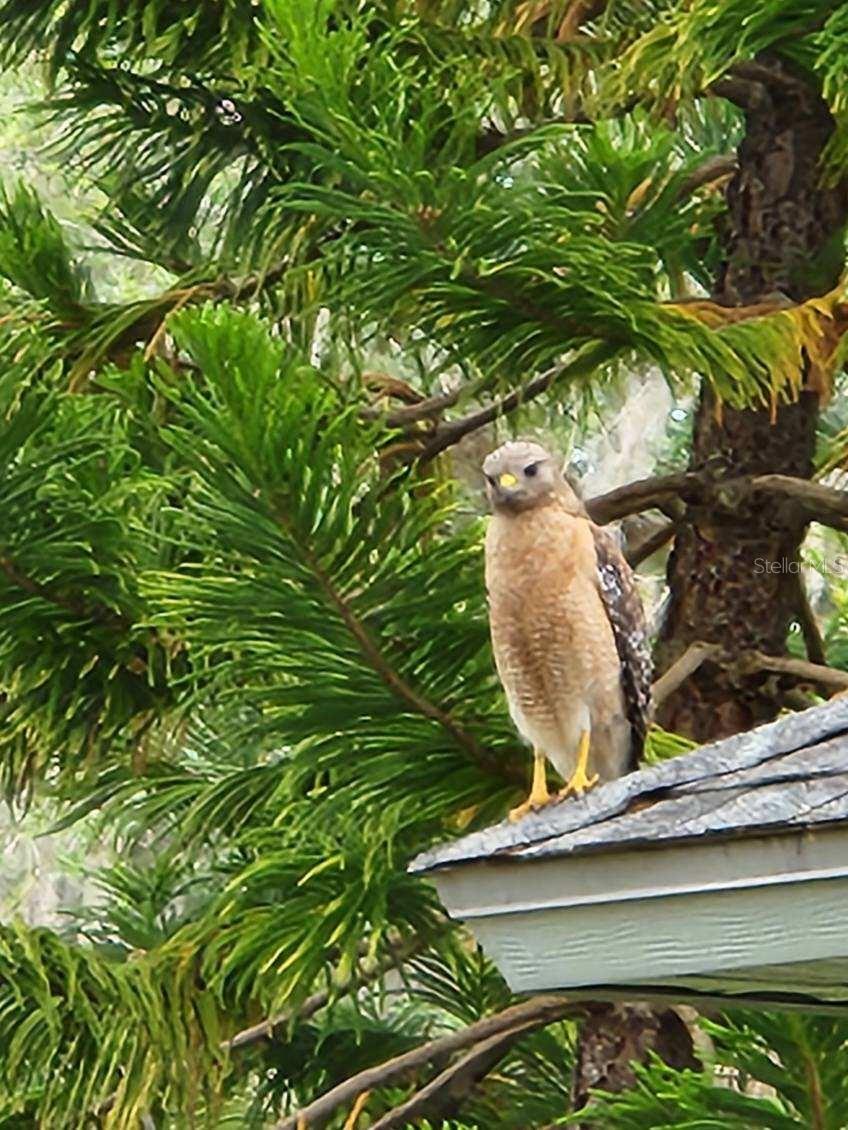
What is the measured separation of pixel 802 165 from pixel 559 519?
2.62 ft

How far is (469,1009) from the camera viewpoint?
3.75 metres

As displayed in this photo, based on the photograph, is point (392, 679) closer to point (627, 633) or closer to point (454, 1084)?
point (627, 633)

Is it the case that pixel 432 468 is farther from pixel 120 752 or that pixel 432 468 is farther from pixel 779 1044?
pixel 779 1044

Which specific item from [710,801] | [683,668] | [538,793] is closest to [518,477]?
[538,793]

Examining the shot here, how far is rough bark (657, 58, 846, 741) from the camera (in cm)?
326

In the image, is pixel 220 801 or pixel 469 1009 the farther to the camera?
pixel 469 1009

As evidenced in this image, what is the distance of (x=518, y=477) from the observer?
2.78 meters

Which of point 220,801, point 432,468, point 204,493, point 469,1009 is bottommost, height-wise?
point 469,1009

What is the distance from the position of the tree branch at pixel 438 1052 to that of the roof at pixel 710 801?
4.72 feet

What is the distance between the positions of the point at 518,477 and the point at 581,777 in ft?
1.23

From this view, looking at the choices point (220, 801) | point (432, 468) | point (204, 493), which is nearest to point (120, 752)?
point (220, 801)

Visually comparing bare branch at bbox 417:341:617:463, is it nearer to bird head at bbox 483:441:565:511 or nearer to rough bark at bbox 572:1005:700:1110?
bird head at bbox 483:441:565:511

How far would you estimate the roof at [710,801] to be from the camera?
1.62 metres

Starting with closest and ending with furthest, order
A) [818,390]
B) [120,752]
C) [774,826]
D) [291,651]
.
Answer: [774,826] < [291,651] < [818,390] < [120,752]
